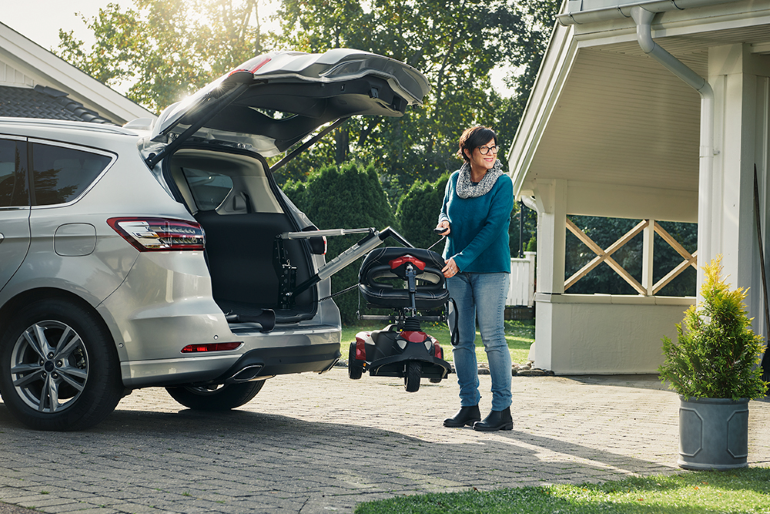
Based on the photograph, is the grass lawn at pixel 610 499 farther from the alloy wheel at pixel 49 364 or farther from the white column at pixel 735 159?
the white column at pixel 735 159

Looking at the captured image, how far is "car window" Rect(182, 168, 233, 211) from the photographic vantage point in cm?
614

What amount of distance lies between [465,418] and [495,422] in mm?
253

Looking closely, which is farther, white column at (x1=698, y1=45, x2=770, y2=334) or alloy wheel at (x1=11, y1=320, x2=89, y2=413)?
white column at (x1=698, y1=45, x2=770, y2=334)

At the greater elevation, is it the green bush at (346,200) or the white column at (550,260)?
the green bush at (346,200)

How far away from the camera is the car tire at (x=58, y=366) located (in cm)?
508

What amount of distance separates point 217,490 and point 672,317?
873 centimetres

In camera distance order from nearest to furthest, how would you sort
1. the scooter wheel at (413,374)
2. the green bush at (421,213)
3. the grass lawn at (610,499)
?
the grass lawn at (610,499)
the scooter wheel at (413,374)
the green bush at (421,213)

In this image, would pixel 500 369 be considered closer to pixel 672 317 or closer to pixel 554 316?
pixel 554 316

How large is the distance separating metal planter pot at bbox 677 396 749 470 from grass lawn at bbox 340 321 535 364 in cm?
703

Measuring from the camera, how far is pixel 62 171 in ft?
17.7

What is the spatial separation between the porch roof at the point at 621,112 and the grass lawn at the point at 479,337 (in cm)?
289

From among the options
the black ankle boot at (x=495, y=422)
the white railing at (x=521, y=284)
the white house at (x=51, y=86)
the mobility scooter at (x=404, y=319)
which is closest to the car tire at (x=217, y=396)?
the mobility scooter at (x=404, y=319)

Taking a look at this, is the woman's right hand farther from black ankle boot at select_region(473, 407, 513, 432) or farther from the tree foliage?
the tree foliage

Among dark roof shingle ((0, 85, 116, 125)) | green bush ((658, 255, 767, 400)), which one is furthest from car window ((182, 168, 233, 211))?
dark roof shingle ((0, 85, 116, 125))
